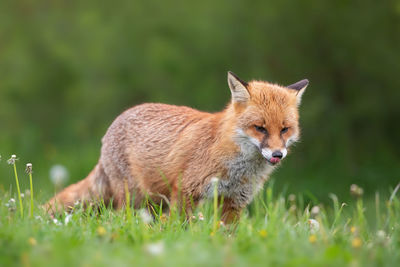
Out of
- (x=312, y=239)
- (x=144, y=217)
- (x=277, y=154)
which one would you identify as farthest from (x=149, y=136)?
(x=312, y=239)

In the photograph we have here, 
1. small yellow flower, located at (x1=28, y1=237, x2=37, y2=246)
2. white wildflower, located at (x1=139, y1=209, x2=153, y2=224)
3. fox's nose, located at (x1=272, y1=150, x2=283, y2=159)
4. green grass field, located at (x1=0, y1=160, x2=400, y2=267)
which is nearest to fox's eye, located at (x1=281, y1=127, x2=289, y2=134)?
fox's nose, located at (x1=272, y1=150, x2=283, y2=159)

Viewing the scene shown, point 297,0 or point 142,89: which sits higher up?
point 297,0

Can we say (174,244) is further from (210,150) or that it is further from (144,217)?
(210,150)

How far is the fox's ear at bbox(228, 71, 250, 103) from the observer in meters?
4.98

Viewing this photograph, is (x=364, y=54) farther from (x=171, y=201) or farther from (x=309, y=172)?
(x=171, y=201)

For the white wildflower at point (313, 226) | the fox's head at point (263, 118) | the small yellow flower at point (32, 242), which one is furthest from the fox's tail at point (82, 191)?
the small yellow flower at point (32, 242)

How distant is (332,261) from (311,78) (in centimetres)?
842

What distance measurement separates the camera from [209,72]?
1155cm

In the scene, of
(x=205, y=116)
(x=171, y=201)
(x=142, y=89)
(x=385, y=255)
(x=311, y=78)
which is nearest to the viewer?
(x=385, y=255)

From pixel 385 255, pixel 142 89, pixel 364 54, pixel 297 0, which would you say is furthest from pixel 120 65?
pixel 385 255

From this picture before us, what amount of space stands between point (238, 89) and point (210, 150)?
640 millimetres

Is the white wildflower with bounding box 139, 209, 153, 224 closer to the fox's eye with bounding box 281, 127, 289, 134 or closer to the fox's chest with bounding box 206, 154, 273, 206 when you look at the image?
the fox's chest with bounding box 206, 154, 273, 206

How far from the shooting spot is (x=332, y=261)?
9.34ft

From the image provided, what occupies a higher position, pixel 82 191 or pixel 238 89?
pixel 238 89
